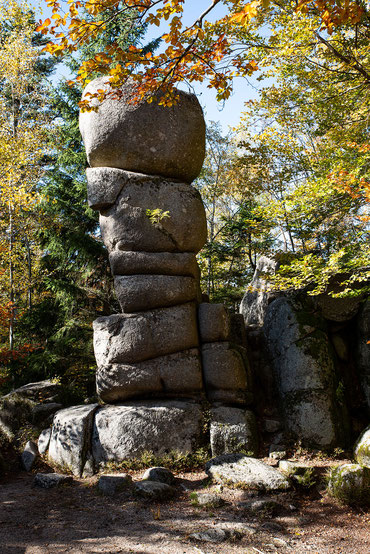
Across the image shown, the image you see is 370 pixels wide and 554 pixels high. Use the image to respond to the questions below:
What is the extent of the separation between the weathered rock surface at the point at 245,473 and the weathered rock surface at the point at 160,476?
0.67 meters

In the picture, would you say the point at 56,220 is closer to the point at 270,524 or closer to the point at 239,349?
the point at 239,349

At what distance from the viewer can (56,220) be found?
41.4ft

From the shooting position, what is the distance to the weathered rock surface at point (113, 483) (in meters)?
6.72

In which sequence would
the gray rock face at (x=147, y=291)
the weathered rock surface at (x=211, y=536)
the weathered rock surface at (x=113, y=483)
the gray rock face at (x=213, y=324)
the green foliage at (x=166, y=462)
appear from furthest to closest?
the gray rock face at (x=213, y=324), the gray rock face at (x=147, y=291), the green foliage at (x=166, y=462), the weathered rock surface at (x=113, y=483), the weathered rock surface at (x=211, y=536)

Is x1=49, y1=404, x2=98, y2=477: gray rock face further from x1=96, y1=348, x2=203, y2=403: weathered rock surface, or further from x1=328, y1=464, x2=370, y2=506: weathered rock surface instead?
x1=328, y1=464, x2=370, y2=506: weathered rock surface

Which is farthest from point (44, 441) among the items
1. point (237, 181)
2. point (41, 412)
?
point (237, 181)

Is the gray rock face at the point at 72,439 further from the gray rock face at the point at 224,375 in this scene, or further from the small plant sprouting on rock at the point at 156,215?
the small plant sprouting on rock at the point at 156,215

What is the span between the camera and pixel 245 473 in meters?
6.81

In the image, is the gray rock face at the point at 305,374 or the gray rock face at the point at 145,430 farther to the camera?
the gray rock face at the point at 305,374

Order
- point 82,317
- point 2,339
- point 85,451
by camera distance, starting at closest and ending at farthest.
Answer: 1. point 85,451
2. point 82,317
3. point 2,339

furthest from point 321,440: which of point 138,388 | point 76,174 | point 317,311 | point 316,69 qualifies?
point 76,174

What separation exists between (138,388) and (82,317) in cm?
426

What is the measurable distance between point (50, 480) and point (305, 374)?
224 inches

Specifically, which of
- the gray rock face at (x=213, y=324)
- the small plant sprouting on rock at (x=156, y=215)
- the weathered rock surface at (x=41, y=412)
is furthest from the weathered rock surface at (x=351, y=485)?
the weathered rock surface at (x=41, y=412)
